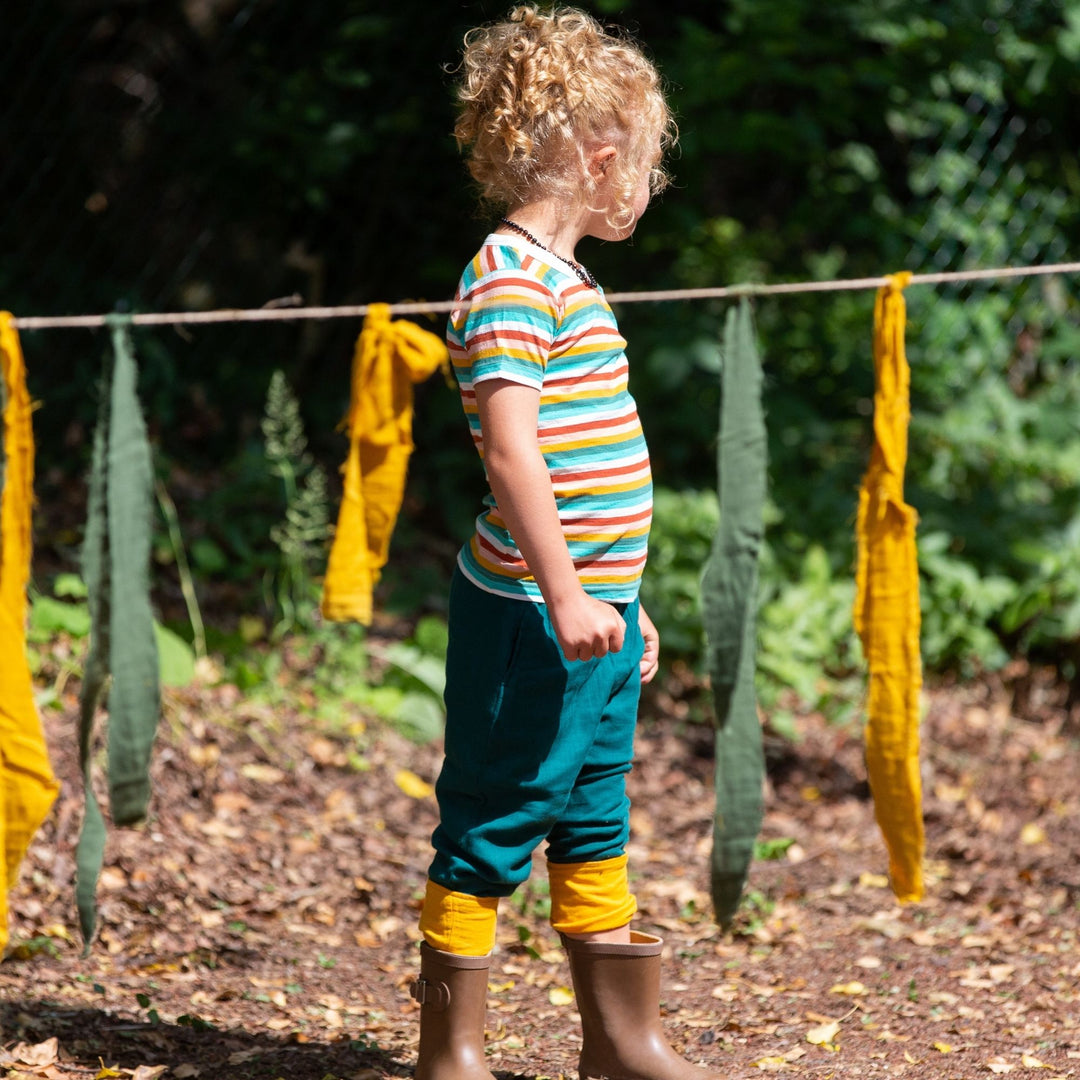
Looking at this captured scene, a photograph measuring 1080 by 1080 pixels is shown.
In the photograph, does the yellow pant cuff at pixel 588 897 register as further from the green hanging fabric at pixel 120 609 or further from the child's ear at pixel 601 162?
the child's ear at pixel 601 162

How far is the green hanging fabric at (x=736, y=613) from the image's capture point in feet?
8.11

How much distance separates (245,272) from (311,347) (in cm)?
38

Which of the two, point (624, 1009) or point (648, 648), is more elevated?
point (648, 648)

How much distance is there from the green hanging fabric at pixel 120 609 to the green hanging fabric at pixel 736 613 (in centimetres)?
104

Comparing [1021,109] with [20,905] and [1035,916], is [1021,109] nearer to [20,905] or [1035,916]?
[1035,916]

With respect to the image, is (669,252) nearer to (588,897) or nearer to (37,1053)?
(588,897)

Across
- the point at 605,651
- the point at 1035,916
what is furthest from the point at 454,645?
the point at 1035,916

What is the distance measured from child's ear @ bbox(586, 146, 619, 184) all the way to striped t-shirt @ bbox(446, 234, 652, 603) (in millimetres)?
134

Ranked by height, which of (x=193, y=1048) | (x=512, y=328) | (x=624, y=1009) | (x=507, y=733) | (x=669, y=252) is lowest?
(x=193, y=1048)

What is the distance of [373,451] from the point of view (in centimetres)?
274

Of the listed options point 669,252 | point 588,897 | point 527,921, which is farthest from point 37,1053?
point 669,252

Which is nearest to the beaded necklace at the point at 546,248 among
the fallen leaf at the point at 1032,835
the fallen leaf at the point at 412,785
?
the fallen leaf at the point at 412,785

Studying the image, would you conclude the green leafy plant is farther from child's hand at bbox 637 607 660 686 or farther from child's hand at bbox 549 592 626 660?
child's hand at bbox 549 592 626 660

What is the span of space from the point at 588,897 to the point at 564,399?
0.78 m
